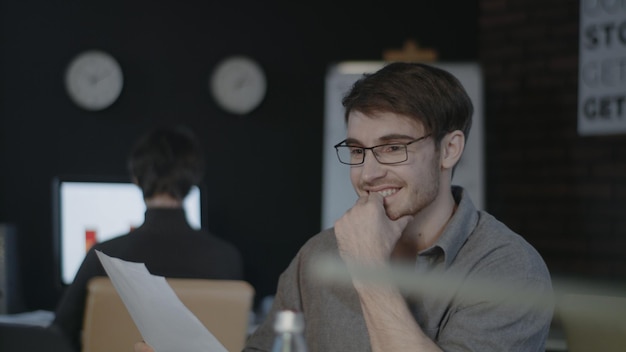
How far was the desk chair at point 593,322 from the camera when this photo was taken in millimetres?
1621

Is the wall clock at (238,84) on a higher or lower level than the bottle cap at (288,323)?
higher

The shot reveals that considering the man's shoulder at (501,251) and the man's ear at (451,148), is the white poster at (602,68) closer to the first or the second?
the man's ear at (451,148)

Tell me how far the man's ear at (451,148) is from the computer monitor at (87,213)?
6.94ft

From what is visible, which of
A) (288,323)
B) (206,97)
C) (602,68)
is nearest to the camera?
(288,323)

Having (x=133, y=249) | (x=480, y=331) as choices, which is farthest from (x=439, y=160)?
(x=133, y=249)

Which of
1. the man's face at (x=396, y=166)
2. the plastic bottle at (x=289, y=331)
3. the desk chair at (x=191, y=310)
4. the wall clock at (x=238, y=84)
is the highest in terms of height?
the wall clock at (x=238, y=84)

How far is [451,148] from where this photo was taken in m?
1.92

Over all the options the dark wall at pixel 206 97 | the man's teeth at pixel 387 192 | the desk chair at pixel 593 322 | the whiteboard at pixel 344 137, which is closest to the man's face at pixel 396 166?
the man's teeth at pixel 387 192

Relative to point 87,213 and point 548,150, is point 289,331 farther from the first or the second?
point 548,150

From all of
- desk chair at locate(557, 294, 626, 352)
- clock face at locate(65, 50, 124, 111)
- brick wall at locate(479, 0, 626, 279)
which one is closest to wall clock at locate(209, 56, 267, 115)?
clock face at locate(65, 50, 124, 111)

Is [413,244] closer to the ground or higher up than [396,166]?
closer to the ground

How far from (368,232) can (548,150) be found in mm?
3035

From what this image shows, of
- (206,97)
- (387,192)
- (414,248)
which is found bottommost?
(414,248)

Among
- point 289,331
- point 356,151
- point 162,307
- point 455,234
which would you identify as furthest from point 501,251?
point 289,331
